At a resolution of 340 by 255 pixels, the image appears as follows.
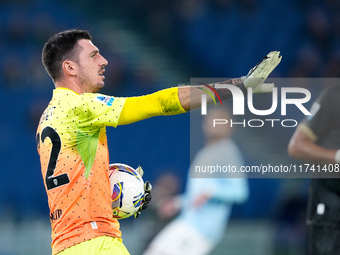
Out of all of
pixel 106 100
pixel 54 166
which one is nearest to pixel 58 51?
pixel 106 100

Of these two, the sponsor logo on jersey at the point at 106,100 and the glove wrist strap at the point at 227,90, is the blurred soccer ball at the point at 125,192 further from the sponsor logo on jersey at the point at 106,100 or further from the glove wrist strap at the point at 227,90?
the glove wrist strap at the point at 227,90

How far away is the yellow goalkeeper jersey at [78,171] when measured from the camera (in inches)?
142

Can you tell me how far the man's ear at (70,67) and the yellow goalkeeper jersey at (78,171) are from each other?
0.29 meters

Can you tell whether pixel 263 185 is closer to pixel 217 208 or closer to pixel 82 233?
pixel 217 208

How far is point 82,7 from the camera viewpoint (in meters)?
11.3

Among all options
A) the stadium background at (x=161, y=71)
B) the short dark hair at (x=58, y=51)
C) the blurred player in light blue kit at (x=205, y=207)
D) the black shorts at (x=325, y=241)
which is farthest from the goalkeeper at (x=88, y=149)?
the stadium background at (x=161, y=71)

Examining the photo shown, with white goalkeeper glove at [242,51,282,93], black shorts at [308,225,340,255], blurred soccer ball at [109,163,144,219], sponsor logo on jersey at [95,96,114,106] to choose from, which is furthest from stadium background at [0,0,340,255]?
white goalkeeper glove at [242,51,282,93]

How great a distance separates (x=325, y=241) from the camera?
498cm

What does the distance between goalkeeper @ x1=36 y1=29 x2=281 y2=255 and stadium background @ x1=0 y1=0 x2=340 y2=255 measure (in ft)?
13.7

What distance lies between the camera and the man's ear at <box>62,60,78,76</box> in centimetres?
399

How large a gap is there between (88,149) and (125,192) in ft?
1.30

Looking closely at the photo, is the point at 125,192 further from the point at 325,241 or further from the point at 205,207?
the point at 205,207

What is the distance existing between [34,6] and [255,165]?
4850 millimetres

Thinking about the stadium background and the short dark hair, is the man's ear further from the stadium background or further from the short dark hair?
the stadium background
